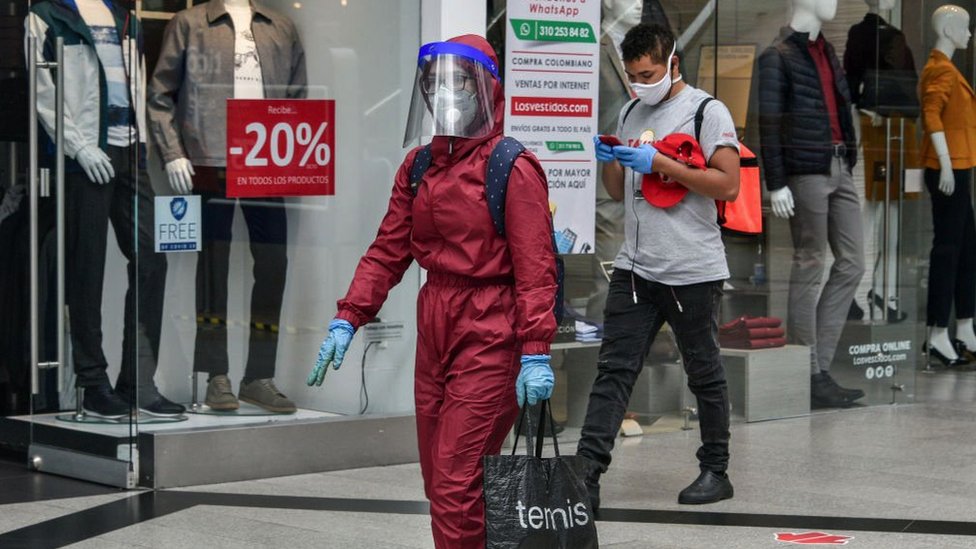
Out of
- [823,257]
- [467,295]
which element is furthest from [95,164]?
[823,257]

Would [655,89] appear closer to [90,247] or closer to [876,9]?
[90,247]

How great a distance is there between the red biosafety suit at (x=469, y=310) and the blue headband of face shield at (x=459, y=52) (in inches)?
1.5

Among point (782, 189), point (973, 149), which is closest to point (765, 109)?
point (782, 189)

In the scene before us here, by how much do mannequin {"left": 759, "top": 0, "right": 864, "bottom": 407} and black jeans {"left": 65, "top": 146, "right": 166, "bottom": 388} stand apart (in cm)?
387

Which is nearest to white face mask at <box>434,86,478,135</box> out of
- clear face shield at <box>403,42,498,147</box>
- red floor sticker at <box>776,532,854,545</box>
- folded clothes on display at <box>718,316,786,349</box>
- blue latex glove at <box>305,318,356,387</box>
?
clear face shield at <box>403,42,498,147</box>

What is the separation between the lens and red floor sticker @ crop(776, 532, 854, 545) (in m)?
5.96

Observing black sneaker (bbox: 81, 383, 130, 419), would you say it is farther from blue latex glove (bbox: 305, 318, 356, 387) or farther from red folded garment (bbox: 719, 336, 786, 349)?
red folded garment (bbox: 719, 336, 786, 349)

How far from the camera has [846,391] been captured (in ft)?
31.6

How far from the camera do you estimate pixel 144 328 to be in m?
7.02

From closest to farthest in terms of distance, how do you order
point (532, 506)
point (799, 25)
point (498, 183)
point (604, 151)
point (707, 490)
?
point (532, 506) < point (498, 183) < point (604, 151) < point (707, 490) < point (799, 25)

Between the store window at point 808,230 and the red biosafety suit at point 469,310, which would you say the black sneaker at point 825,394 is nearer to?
the store window at point 808,230

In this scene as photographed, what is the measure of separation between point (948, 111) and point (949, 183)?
0.51 m

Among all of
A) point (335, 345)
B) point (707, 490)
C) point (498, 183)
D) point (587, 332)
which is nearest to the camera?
point (498, 183)

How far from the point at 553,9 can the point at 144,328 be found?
101 inches
